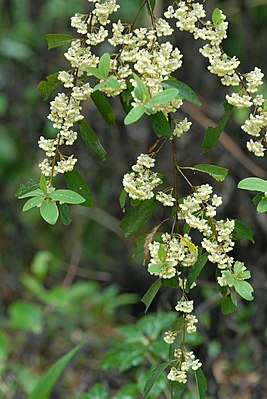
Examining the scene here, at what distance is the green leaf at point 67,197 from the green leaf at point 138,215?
0.10 metres

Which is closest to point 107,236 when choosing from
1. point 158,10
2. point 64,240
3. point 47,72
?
point 64,240

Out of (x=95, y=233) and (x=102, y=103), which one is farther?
(x=95, y=233)

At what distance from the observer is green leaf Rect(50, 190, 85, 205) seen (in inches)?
34.8

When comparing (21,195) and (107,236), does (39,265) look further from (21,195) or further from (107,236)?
(21,195)

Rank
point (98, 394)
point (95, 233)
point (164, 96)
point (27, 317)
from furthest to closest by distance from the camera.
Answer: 1. point (95, 233)
2. point (27, 317)
3. point (98, 394)
4. point (164, 96)

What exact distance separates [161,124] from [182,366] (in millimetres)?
317

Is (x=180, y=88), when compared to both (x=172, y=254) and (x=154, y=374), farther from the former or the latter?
(x=154, y=374)

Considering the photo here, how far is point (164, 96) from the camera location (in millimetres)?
804

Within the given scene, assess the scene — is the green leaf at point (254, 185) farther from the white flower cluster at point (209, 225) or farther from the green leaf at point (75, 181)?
the green leaf at point (75, 181)

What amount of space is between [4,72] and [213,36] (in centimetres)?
213

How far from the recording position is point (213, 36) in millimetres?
888

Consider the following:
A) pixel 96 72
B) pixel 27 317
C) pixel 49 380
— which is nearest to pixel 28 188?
pixel 96 72

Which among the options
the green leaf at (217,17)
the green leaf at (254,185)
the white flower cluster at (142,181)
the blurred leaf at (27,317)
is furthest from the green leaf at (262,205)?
the blurred leaf at (27,317)

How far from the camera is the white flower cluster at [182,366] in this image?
901 millimetres
